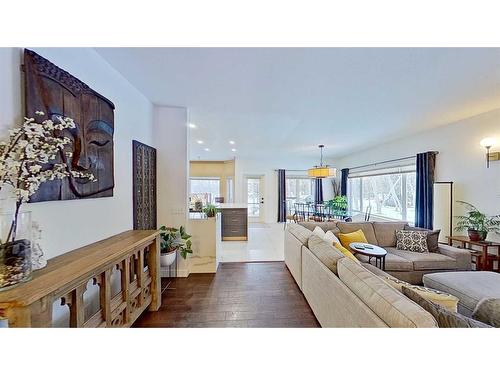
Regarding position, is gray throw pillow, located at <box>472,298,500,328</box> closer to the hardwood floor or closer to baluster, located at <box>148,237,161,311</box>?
the hardwood floor

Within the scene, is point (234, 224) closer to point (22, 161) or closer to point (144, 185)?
point (144, 185)

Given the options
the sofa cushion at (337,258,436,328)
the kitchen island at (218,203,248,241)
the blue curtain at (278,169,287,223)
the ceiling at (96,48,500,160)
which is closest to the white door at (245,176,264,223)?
the blue curtain at (278,169,287,223)

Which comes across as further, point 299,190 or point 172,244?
point 299,190

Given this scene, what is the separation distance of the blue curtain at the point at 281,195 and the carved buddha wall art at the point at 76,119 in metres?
7.22

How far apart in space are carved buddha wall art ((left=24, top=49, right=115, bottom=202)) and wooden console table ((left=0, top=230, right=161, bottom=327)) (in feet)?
1.55

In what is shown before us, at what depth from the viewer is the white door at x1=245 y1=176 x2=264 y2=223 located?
9086 mm

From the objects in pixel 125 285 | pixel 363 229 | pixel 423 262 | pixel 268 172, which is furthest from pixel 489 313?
pixel 268 172

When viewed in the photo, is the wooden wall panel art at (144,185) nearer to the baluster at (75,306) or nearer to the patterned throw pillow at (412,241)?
the baluster at (75,306)

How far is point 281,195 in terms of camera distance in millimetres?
8984

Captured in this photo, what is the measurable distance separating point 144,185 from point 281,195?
6.55 metres
